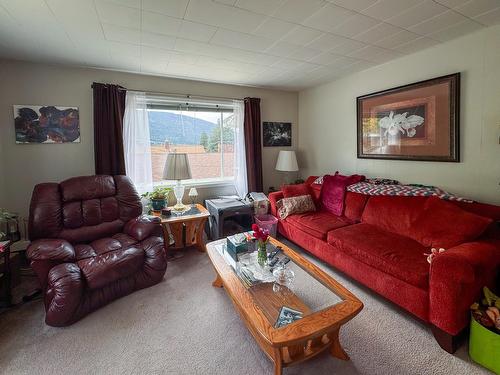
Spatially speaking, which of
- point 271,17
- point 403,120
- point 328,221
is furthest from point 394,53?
point 328,221

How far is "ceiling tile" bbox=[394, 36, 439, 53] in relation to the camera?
2.29m

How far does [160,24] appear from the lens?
1940 millimetres

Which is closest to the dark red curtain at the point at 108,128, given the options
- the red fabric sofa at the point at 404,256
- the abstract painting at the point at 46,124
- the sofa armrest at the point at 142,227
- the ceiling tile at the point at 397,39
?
the abstract painting at the point at 46,124

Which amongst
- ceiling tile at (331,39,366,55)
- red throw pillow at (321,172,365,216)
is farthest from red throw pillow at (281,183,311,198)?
ceiling tile at (331,39,366,55)

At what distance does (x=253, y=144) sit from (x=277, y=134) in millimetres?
587

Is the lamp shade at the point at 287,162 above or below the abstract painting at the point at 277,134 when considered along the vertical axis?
below

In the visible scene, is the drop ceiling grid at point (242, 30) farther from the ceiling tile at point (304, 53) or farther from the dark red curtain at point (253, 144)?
the dark red curtain at point (253, 144)

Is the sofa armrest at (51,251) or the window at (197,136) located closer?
the sofa armrest at (51,251)

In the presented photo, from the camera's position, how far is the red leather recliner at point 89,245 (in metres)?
1.80

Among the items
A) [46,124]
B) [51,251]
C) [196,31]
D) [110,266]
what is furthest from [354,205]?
[46,124]

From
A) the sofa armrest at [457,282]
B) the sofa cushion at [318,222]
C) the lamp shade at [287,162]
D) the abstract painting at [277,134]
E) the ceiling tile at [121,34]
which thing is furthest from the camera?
the abstract painting at [277,134]

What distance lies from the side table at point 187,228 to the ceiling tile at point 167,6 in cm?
198

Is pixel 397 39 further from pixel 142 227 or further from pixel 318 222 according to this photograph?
pixel 142 227

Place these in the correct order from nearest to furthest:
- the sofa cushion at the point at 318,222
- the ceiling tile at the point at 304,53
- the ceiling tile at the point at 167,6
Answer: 1. the ceiling tile at the point at 167,6
2. the ceiling tile at the point at 304,53
3. the sofa cushion at the point at 318,222
